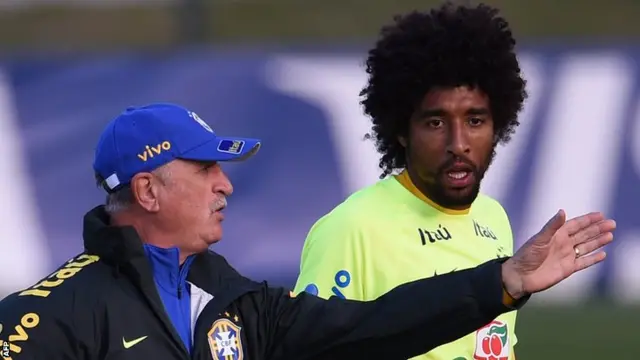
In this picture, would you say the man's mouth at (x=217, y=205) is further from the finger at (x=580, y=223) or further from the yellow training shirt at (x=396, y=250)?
the finger at (x=580, y=223)

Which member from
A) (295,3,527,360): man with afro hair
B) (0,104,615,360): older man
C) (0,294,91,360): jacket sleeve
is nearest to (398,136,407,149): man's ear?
(295,3,527,360): man with afro hair

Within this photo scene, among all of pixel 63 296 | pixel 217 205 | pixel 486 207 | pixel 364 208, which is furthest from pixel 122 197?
pixel 486 207

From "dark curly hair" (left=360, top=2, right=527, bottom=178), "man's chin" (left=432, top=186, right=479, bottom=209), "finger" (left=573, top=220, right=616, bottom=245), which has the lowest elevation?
"finger" (left=573, top=220, right=616, bottom=245)

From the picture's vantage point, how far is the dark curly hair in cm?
480

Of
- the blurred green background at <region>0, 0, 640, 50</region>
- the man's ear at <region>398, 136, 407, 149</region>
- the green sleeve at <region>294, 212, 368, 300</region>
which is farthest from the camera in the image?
the blurred green background at <region>0, 0, 640, 50</region>

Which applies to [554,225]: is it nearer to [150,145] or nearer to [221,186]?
[221,186]

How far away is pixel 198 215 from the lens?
3.91 metres

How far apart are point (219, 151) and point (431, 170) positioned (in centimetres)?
99

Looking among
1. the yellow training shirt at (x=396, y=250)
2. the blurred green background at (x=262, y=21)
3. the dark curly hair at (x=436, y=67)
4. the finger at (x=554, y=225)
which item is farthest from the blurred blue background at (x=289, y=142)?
the finger at (x=554, y=225)

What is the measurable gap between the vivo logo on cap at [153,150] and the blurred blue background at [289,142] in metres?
6.14

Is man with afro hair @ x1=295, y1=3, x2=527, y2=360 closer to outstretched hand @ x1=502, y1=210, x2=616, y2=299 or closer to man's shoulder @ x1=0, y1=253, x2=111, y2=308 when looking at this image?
outstretched hand @ x1=502, y1=210, x2=616, y2=299

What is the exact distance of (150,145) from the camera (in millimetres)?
3902

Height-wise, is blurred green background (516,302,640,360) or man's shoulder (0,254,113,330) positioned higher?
man's shoulder (0,254,113,330)

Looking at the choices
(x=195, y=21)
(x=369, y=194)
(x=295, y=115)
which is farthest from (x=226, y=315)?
(x=195, y=21)
